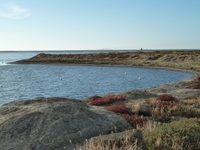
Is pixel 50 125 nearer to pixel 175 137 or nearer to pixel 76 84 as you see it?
pixel 175 137

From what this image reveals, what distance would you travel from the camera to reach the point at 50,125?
33.4 feet

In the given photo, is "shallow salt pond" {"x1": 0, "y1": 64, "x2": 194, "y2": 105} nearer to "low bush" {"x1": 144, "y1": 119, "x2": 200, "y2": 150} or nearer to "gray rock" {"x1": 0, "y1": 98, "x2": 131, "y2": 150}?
"gray rock" {"x1": 0, "y1": 98, "x2": 131, "y2": 150}

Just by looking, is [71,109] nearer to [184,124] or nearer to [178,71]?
[184,124]

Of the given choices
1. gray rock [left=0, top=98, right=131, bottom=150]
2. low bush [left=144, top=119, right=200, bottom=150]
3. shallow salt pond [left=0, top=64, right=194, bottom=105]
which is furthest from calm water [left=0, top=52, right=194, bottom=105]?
low bush [left=144, top=119, right=200, bottom=150]

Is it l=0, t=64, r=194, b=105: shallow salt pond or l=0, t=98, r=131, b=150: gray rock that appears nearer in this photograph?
l=0, t=98, r=131, b=150: gray rock

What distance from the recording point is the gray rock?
9.51 metres

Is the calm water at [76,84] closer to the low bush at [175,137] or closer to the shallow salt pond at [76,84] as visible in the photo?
the shallow salt pond at [76,84]

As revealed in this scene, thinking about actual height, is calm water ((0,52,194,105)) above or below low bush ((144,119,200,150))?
below

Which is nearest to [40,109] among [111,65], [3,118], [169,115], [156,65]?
[3,118]

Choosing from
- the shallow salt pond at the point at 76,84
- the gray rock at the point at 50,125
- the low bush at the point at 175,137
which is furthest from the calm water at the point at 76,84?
the low bush at the point at 175,137

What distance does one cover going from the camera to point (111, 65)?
99.4 metres

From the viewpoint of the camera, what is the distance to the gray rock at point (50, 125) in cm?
Answer: 951

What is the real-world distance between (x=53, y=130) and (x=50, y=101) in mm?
2904

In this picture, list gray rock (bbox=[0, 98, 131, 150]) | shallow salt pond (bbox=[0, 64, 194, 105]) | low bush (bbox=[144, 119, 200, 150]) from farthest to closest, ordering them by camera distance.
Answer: shallow salt pond (bbox=[0, 64, 194, 105])
gray rock (bbox=[0, 98, 131, 150])
low bush (bbox=[144, 119, 200, 150])
